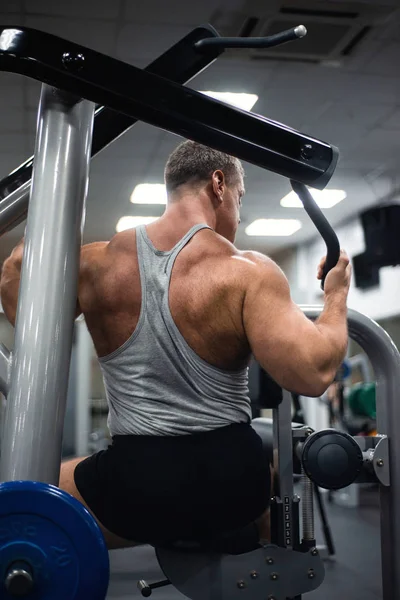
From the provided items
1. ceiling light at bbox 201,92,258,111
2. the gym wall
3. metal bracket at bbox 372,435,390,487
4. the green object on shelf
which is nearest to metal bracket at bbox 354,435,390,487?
metal bracket at bbox 372,435,390,487

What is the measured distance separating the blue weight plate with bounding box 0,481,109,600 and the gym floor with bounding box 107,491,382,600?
2235 millimetres

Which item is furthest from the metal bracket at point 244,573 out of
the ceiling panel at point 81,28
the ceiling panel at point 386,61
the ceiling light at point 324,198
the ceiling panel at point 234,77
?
the ceiling light at point 324,198

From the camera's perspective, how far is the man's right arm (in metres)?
1.01

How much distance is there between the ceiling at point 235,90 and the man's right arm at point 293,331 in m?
2.85

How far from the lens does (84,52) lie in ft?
2.53

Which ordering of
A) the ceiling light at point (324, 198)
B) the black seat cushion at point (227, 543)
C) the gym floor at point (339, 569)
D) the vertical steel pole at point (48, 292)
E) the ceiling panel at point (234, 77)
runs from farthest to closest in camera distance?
1. the ceiling light at point (324, 198)
2. the ceiling panel at point (234, 77)
3. the gym floor at point (339, 569)
4. the black seat cushion at point (227, 543)
5. the vertical steel pole at point (48, 292)

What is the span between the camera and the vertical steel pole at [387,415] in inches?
52.3

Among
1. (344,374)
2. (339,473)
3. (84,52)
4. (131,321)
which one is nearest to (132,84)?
(84,52)

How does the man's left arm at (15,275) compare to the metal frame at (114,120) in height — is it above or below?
below

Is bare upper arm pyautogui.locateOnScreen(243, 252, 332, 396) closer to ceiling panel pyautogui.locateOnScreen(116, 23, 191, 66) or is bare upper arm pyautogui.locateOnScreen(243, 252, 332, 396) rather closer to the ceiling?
the ceiling

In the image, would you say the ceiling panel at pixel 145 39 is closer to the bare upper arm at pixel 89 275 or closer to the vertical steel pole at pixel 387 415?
the vertical steel pole at pixel 387 415

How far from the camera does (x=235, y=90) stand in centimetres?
427

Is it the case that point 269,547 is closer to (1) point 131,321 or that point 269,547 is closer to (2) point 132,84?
(1) point 131,321

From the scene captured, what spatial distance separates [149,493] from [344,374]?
3.98 metres
